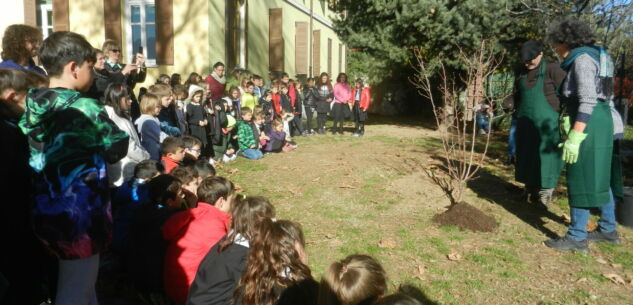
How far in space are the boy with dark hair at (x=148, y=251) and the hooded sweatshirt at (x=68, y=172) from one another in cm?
104

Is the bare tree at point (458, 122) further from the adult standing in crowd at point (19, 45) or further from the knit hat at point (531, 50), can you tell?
the adult standing in crowd at point (19, 45)

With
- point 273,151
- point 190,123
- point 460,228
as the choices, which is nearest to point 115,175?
point 460,228

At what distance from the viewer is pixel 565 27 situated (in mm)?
4723

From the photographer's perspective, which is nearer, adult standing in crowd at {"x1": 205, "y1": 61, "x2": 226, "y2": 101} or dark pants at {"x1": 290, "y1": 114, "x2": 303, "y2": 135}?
adult standing in crowd at {"x1": 205, "y1": 61, "x2": 226, "y2": 101}

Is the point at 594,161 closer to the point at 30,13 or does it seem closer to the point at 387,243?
the point at 387,243

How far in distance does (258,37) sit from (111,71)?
959 cm

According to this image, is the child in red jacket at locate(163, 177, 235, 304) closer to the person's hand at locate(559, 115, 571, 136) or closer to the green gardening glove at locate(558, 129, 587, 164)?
the green gardening glove at locate(558, 129, 587, 164)

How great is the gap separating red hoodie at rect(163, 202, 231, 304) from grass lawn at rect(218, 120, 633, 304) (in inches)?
46.8

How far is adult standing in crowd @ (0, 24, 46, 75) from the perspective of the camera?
192 inches

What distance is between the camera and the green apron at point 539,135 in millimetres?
5652

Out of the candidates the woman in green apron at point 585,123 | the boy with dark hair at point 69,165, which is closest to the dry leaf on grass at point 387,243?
the woman in green apron at point 585,123

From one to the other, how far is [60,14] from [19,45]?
908cm

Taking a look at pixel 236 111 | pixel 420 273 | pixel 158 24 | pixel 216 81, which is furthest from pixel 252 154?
pixel 420 273

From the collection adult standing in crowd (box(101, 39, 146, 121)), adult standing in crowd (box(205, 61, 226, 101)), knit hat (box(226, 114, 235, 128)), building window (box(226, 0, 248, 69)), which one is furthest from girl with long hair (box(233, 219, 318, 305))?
building window (box(226, 0, 248, 69))
